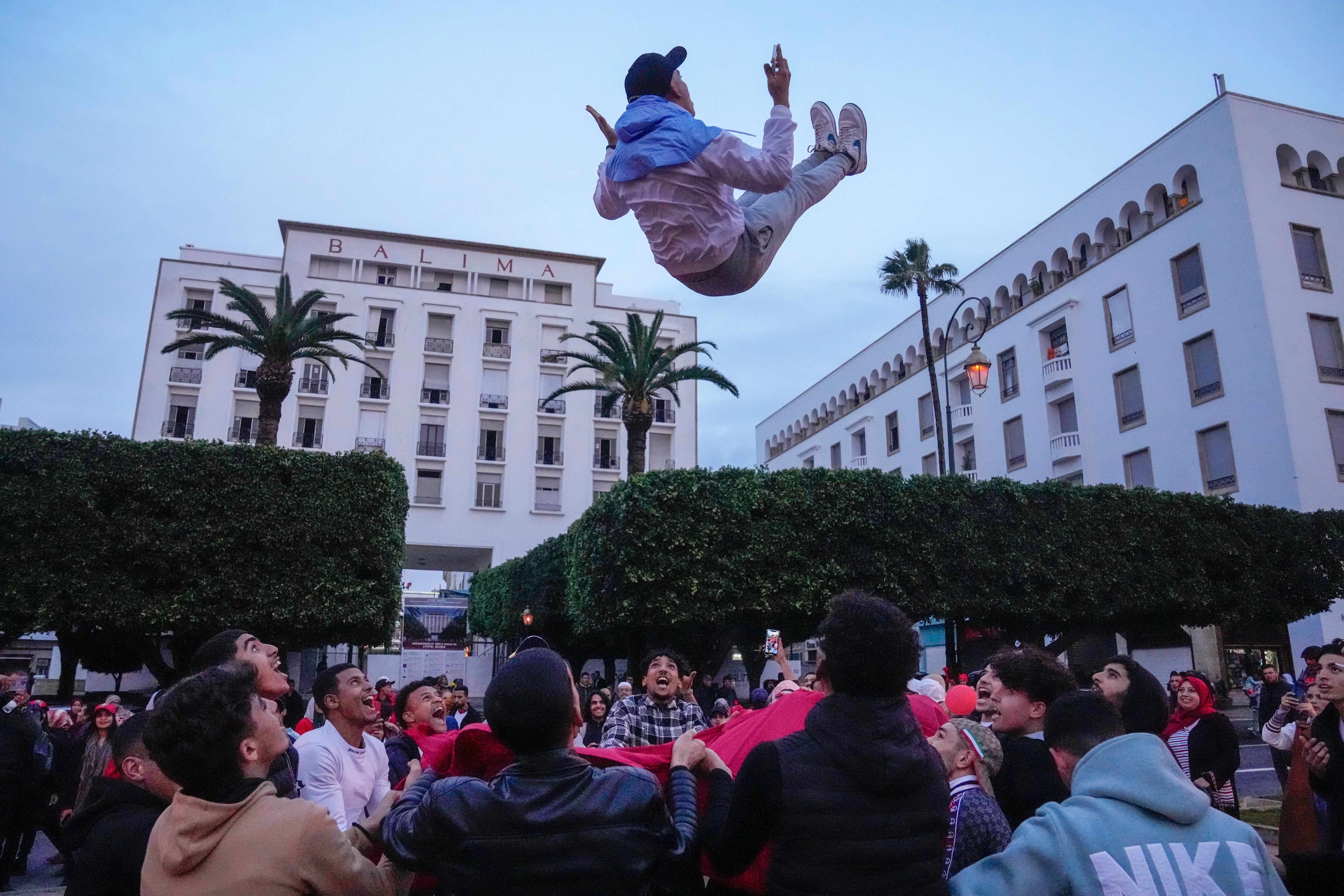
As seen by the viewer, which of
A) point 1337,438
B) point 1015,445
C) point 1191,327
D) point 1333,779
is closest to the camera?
point 1333,779

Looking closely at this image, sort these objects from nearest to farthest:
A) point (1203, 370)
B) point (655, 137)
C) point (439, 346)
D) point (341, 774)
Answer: point (655, 137), point (341, 774), point (1203, 370), point (439, 346)

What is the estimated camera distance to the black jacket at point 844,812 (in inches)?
97.3

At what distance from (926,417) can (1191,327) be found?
1529 cm

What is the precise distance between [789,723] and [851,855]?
2.78 ft

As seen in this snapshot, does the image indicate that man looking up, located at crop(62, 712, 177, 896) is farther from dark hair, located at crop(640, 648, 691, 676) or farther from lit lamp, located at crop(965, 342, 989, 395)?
→ lit lamp, located at crop(965, 342, 989, 395)

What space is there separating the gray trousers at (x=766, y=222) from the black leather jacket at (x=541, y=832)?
9.08 ft

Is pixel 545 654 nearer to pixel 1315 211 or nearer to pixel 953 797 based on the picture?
pixel 953 797

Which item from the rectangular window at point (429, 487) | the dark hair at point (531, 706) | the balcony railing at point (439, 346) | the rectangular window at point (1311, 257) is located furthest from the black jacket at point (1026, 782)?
the balcony railing at point (439, 346)

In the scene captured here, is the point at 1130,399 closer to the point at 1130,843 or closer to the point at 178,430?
the point at 1130,843

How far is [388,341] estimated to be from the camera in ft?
150

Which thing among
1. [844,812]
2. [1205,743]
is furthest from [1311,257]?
[844,812]

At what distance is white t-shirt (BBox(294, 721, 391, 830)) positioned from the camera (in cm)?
418

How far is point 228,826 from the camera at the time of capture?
2.41 meters

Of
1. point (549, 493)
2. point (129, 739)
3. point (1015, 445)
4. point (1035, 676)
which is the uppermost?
point (1015, 445)
